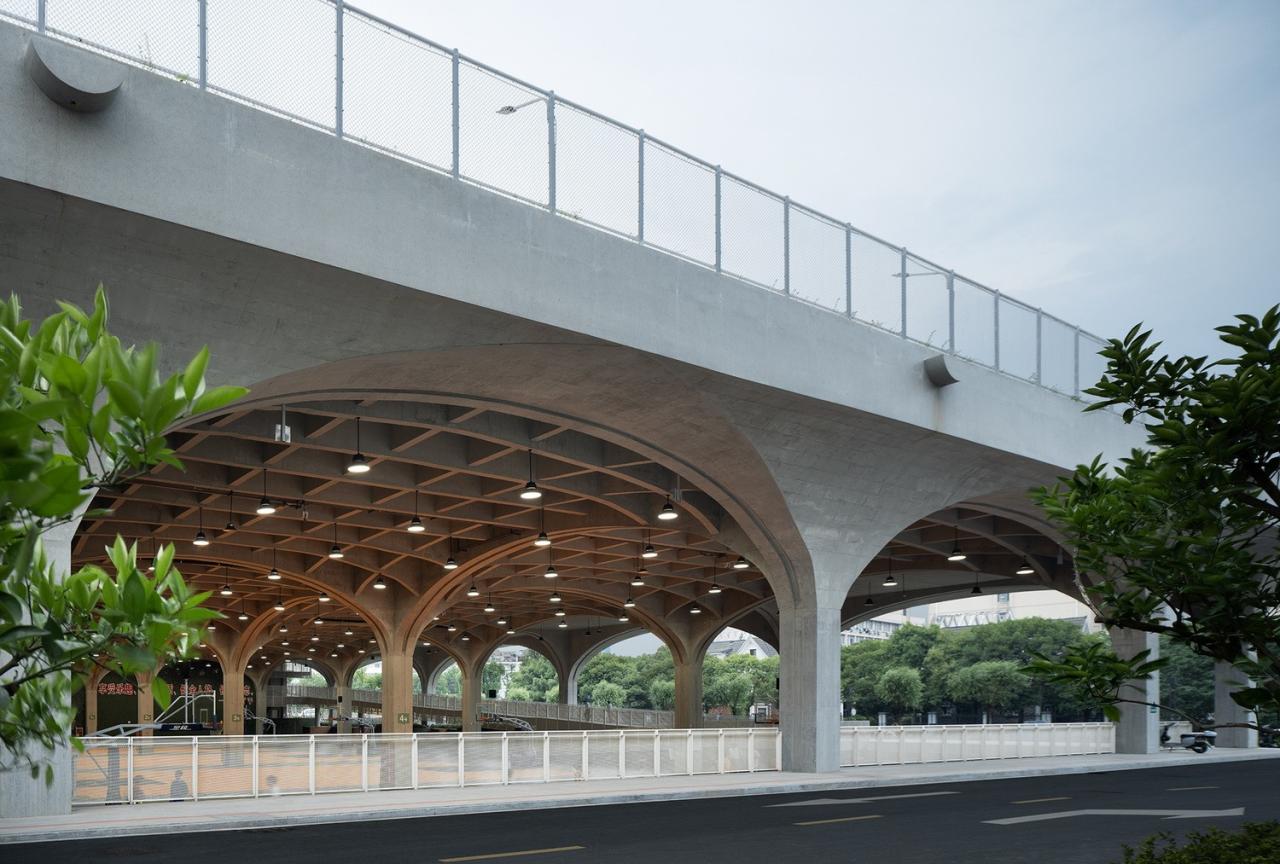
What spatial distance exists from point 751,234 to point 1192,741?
28349 millimetres

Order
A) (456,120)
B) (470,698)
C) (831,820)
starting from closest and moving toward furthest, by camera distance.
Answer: (456,120) < (831,820) < (470,698)

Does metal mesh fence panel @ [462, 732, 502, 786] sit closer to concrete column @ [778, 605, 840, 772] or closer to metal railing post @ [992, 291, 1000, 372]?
concrete column @ [778, 605, 840, 772]

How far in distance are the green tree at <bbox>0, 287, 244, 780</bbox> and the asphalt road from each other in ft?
37.6

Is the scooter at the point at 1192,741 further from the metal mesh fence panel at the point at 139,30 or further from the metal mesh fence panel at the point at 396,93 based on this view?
the metal mesh fence panel at the point at 139,30

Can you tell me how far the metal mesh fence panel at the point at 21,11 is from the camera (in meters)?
13.1

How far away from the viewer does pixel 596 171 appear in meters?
19.1

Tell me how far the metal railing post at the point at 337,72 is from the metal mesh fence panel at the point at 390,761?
1097cm

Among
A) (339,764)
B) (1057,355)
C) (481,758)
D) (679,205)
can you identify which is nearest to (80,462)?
(679,205)

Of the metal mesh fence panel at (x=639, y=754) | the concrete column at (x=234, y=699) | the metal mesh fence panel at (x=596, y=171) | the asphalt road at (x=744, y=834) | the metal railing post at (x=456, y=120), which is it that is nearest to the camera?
the asphalt road at (x=744, y=834)

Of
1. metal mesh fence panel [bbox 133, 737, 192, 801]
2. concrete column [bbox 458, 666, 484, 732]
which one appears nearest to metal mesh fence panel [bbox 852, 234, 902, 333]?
metal mesh fence panel [bbox 133, 737, 192, 801]

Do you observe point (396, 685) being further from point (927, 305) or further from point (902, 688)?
point (902, 688)

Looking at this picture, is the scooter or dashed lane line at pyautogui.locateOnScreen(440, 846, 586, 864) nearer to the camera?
dashed lane line at pyautogui.locateOnScreen(440, 846, 586, 864)

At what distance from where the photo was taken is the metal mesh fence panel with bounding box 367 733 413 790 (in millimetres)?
21734

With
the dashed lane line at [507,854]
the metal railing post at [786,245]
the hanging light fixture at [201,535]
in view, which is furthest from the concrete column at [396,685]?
the dashed lane line at [507,854]
